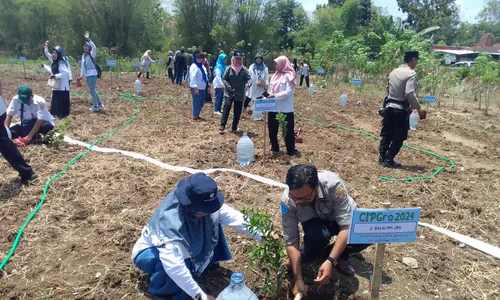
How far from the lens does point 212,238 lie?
2.66 metres

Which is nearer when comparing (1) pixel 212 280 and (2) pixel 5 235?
(1) pixel 212 280

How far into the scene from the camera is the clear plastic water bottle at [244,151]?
5430 mm

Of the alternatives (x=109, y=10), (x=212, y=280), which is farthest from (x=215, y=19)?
(x=212, y=280)

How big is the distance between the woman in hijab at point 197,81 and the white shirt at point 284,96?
109 inches

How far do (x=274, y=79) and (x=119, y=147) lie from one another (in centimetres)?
273

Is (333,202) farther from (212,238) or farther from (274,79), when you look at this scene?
(274,79)

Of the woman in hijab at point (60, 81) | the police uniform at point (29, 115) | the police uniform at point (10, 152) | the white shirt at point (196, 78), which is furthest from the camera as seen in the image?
the white shirt at point (196, 78)

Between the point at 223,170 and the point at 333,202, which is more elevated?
the point at 333,202

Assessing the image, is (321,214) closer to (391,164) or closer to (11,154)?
(391,164)

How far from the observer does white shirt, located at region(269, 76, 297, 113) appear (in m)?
5.39

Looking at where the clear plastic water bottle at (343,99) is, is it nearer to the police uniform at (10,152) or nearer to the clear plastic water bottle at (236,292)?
the police uniform at (10,152)

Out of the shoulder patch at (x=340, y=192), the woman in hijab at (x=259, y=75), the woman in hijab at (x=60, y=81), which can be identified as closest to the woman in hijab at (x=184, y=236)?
the shoulder patch at (x=340, y=192)

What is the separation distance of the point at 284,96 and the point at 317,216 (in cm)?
293

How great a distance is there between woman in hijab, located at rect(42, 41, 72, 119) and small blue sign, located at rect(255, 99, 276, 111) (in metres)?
4.48
